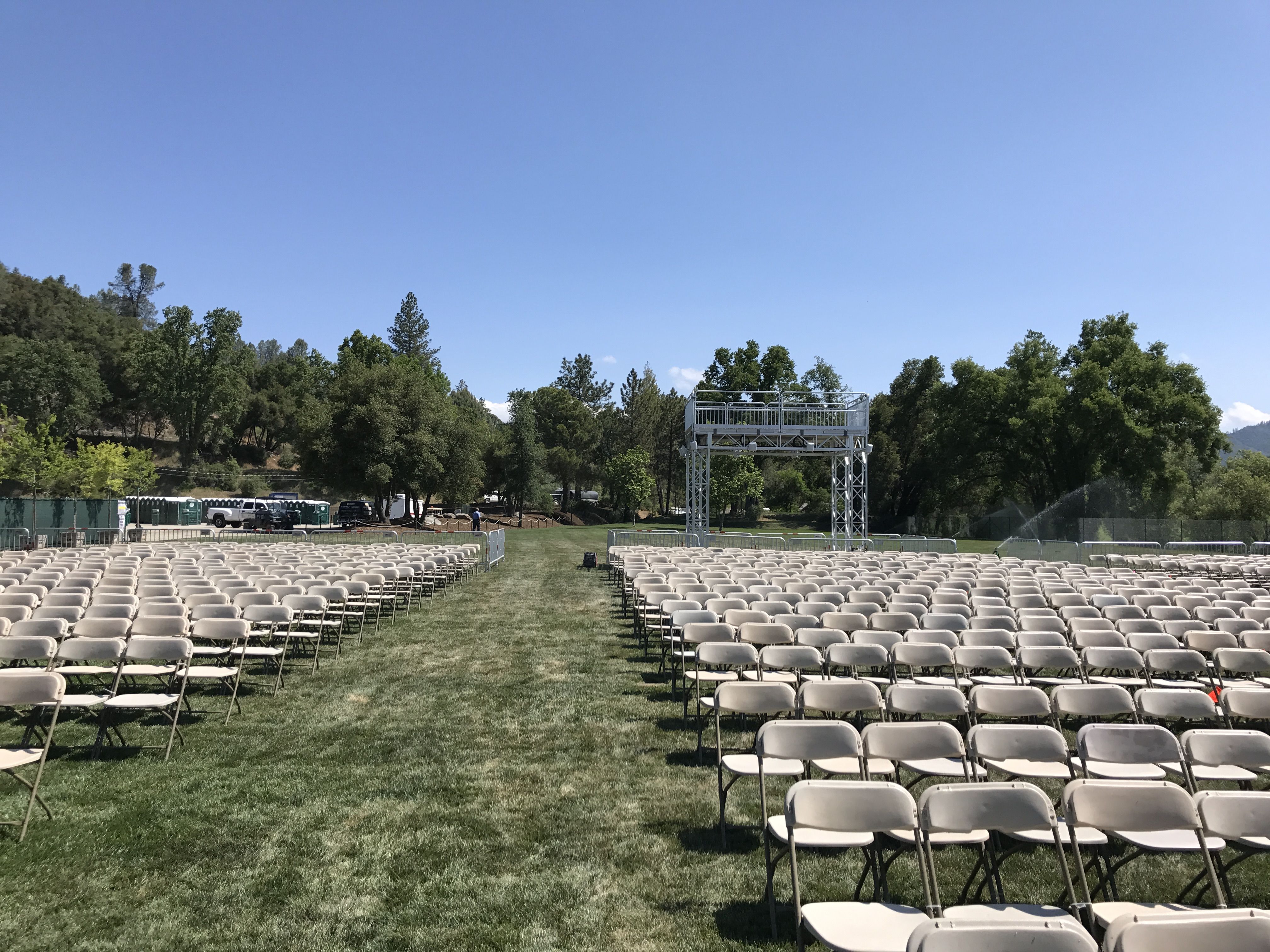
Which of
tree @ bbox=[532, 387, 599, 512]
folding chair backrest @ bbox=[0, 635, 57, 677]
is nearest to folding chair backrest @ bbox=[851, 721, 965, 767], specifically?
folding chair backrest @ bbox=[0, 635, 57, 677]

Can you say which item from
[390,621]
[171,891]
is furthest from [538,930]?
[390,621]

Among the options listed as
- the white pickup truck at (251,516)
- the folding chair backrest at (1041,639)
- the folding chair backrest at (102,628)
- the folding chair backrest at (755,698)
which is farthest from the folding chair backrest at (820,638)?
the white pickup truck at (251,516)

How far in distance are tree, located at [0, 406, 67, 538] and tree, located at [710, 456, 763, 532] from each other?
34986 millimetres

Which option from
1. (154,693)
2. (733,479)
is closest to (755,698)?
(154,693)

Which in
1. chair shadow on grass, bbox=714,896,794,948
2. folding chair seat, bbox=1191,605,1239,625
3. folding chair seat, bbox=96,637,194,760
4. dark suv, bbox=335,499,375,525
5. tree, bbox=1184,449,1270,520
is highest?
tree, bbox=1184,449,1270,520

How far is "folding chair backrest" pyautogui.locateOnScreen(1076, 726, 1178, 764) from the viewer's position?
435cm

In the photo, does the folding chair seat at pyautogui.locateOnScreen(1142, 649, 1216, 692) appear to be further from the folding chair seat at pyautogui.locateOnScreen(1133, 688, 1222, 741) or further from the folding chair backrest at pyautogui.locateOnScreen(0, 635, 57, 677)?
the folding chair backrest at pyautogui.locateOnScreen(0, 635, 57, 677)

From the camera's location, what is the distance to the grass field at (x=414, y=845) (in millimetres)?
3660

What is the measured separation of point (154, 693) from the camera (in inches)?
263

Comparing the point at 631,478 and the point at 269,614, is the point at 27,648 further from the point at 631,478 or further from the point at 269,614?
the point at 631,478

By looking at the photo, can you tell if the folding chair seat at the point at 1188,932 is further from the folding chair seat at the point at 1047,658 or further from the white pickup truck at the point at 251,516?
the white pickup truck at the point at 251,516

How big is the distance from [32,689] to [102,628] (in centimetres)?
262

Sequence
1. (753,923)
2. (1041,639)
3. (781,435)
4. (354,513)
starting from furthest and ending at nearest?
1. (354,513)
2. (781,435)
3. (1041,639)
4. (753,923)

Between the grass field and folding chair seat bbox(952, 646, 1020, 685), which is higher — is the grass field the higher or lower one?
the lower one
